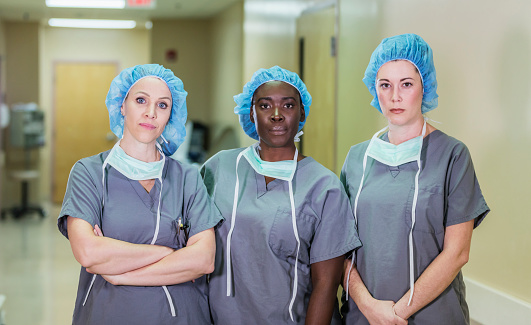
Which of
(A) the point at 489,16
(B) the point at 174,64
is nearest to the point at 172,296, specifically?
(A) the point at 489,16

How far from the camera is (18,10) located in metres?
7.45

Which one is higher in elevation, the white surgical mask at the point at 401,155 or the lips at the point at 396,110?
the lips at the point at 396,110

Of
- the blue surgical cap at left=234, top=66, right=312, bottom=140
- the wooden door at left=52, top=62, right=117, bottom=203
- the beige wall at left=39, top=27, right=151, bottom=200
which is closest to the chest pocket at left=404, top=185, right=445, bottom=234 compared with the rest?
the blue surgical cap at left=234, top=66, right=312, bottom=140

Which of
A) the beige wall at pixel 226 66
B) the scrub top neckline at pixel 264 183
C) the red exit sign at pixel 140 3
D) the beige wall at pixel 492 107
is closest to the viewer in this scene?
the scrub top neckline at pixel 264 183

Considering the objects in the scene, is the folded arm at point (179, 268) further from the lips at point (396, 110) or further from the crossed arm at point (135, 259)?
the lips at point (396, 110)

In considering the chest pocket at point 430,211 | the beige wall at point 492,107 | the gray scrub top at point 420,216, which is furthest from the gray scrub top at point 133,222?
the beige wall at point 492,107

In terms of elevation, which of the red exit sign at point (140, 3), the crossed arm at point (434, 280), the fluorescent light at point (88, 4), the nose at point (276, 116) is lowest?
the crossed arm at point (434, 280)

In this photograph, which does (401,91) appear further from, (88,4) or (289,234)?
(88,4)

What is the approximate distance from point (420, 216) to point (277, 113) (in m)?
0.51

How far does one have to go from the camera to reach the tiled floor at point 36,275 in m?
3.87

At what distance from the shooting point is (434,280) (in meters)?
1.59

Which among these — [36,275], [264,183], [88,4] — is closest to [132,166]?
[264,183]

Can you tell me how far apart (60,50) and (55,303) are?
608 cm

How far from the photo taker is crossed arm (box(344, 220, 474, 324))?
1.58 m
